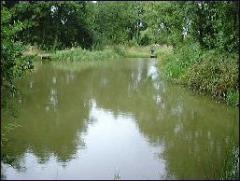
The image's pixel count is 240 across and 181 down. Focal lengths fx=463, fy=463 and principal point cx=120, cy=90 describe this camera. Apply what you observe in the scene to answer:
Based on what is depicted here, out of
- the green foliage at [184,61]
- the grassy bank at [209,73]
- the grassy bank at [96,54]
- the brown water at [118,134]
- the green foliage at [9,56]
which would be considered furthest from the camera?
the grassy bank at [96,54]

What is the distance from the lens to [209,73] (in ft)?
45.8

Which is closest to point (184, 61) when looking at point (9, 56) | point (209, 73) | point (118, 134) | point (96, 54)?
point (209, 73)

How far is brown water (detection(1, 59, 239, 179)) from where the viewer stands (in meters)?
7.34

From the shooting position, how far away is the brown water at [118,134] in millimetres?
7344

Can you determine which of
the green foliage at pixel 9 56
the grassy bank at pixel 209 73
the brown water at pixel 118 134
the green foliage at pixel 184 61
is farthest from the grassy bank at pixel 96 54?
the green foliage at pixel 9 56

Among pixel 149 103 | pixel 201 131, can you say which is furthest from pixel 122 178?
pixel 149 103

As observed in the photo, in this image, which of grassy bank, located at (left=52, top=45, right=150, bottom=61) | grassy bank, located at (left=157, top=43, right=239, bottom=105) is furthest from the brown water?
grassy bank, located at (left=52, top=45, right=150, bottom=61)

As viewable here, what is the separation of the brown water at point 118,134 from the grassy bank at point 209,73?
0.38 metres

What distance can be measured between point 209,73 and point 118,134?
17.2 feet

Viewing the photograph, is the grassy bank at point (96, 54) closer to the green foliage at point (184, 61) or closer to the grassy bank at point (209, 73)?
the green foliage at point (184, 61)

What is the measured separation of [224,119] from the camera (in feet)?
36.6

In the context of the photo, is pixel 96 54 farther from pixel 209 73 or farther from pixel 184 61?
pixel 209 73

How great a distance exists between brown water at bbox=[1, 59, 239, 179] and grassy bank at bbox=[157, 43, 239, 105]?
0.38 meters

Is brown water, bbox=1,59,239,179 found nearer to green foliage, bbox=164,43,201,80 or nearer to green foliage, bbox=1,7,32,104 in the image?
green foliage, bbox=164,43,201,80
